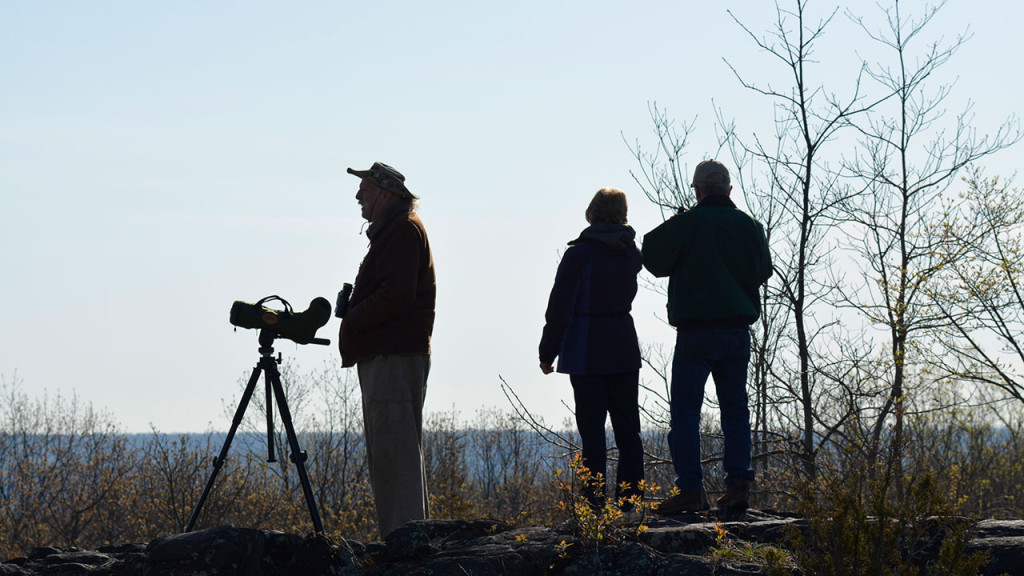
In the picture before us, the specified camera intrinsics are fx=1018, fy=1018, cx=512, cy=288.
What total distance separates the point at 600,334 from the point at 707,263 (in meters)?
0.70

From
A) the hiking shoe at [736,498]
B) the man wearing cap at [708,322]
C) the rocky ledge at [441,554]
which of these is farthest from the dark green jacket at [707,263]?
the rocky ledge at [441,554]

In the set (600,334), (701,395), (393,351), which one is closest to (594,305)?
(600,334)

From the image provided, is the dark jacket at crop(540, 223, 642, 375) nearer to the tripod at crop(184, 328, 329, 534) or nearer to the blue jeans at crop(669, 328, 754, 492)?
the blue jeans at crop(669, 328, 754, 492)

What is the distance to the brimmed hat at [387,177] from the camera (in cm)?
571

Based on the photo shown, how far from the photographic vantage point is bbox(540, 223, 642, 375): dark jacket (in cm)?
564

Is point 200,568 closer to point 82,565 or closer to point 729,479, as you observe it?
point 82,565

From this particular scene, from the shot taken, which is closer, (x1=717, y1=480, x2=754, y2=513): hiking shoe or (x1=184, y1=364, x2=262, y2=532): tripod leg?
(x1=184, y1=364, x2=262, y2=532): tripod leg

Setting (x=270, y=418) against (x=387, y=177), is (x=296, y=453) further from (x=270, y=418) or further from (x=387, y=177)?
(x=387, y=177)

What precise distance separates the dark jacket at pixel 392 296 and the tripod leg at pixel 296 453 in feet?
1.98

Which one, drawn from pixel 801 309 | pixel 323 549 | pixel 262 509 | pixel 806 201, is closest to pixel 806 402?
pixel 801 309

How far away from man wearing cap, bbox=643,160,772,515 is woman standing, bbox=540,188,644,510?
0.23 meters

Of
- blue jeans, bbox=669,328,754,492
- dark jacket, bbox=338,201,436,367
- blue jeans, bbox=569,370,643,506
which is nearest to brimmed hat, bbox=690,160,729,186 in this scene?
blue jeans, bbox=669,328,754,492

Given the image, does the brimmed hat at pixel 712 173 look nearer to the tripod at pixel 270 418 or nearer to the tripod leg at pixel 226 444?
the tripod at pixel 270 418

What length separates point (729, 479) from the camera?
18.2 feet
